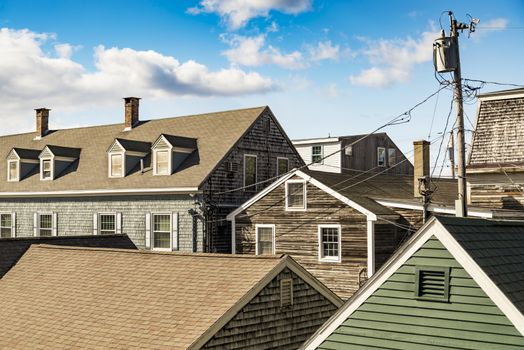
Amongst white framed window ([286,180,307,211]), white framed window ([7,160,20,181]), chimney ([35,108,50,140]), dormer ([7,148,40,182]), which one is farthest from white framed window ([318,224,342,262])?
chimney ([35,108,50,140])

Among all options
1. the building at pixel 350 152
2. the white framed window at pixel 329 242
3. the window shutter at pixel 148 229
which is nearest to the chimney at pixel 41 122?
the window shutter at pixel 148 229

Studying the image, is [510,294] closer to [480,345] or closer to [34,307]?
[480,345]

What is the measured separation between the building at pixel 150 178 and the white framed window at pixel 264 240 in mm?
2592

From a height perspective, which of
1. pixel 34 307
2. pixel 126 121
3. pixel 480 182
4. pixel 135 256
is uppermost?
pixel 126 121

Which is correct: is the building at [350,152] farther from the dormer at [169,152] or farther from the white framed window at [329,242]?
the white framed window at [329,242]

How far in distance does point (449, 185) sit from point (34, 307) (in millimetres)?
25412

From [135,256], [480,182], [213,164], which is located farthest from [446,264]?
[213,164]

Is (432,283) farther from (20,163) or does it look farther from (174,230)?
(20,163)

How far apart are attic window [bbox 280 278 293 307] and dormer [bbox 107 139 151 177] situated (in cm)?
1959

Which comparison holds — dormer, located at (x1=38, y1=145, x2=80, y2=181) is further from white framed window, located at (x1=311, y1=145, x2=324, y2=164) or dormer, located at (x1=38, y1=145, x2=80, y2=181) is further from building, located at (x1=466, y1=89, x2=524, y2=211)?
building, located at (x1=466, y1=89, x2=524, y2=211)

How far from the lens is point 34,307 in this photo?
59.4 feet

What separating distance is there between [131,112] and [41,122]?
929cm

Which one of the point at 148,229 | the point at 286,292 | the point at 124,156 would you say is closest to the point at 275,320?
the point at 286,292

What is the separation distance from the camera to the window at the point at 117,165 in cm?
3541
